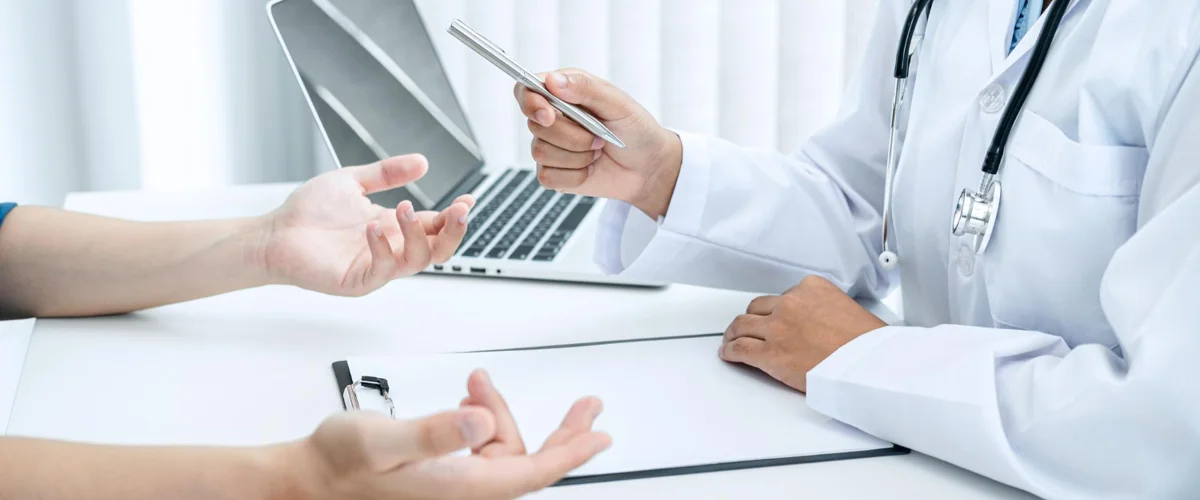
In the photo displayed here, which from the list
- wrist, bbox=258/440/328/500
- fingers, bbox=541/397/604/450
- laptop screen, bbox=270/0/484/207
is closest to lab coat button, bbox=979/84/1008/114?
fingers, bbox=541/397/604/450

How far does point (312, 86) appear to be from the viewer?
1.17m

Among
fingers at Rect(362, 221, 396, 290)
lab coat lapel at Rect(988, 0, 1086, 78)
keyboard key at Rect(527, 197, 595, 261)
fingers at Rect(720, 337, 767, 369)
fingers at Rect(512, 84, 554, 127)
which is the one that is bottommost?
fingers at Rect(720, 337, 767, 369)

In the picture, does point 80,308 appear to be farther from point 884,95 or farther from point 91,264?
point 884,95

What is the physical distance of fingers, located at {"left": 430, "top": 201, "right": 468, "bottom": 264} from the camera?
33.8 inches

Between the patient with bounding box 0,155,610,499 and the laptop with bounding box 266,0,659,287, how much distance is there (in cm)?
19

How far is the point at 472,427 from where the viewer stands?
0.46 meters

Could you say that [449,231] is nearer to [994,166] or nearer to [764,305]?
[764,305]

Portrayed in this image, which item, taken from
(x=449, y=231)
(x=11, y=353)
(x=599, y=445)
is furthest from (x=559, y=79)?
(x=11, y=353)

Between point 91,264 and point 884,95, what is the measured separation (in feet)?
2.50

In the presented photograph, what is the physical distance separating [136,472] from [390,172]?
1.30 ft

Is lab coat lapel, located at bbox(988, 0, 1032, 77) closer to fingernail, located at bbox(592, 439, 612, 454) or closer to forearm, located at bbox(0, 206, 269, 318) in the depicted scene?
fingernail, located at bbox(592, 439, 612, 454)

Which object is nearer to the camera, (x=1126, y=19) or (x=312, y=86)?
(x=1126, y=19)

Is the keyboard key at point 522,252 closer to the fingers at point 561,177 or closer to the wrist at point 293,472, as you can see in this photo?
the fingers at point 561,177

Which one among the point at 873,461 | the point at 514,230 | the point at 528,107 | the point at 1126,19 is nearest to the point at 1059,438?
the point at 873,461
